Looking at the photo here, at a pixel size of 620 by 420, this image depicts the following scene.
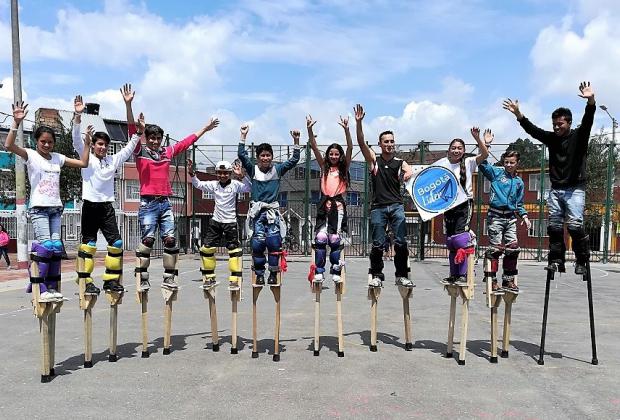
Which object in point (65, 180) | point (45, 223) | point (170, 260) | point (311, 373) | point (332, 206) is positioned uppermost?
point (65, 180)

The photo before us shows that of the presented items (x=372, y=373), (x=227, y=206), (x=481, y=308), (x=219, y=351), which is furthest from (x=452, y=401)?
(x=481, y=308)

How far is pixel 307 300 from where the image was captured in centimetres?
1101

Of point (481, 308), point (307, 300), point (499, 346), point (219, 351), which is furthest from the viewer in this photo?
point (307, 300)

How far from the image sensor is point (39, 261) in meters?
5.68

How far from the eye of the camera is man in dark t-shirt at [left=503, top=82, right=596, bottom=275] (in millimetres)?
6262

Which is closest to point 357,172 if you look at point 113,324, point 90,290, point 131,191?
point 131,191

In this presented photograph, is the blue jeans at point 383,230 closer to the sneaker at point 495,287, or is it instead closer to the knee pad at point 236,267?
the sneaker at point 495,287

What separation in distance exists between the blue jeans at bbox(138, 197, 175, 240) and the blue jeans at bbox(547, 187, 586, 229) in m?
4.82

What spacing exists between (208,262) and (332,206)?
1825mm

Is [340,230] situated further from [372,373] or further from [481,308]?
[481,308]

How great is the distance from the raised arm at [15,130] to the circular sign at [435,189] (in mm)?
4703

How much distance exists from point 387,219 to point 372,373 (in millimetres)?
1996

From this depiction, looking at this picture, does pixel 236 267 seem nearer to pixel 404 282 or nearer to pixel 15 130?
pixel 404 282

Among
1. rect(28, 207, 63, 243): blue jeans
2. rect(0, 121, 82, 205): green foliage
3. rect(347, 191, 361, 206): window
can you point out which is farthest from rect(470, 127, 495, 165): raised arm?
rect(0, 121, 82, 205): green foliage
